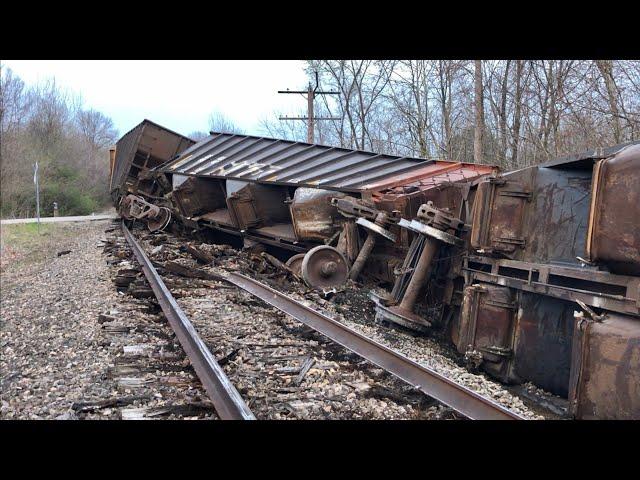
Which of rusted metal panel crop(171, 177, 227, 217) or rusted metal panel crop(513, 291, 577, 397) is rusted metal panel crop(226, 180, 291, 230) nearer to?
rusted metal panel crop(171, 177, 227, 217)

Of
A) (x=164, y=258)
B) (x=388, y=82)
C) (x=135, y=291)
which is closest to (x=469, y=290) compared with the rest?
(x=135, y=291)

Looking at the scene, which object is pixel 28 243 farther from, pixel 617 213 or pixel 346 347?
pixel 617 213

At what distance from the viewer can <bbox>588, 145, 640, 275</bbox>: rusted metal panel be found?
3.87 meters

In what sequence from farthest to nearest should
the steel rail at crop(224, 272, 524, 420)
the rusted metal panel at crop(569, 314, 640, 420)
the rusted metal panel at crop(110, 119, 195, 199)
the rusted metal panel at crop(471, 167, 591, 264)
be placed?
the rusted metal panel at crop(110, 119, 195, 199), the rusted metal panel at crop(471, 167, 591, 264), the steel rail at crop(224, 272, 524, 420), the rusted metal panel at crop(569, 314, 640, 420)

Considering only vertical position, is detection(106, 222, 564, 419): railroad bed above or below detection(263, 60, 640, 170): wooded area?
below

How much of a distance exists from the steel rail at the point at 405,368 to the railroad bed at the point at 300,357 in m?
0.08

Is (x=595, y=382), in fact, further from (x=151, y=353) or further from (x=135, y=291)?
(x=135, y=291)

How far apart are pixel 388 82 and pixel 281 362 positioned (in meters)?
30.2

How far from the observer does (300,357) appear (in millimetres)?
5062

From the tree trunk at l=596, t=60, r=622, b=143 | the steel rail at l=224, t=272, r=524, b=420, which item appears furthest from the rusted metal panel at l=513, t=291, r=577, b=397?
the tree trunk at l=596, t=60, r=622, b=143

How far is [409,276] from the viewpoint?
7.38m

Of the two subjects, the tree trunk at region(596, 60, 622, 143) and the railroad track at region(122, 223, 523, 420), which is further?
the tree trunk at region(596, 60, 622, 143)

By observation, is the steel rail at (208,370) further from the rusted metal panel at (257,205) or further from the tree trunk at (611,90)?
the tree trunk at (611,90)

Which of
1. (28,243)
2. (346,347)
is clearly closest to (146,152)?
(28,243)
